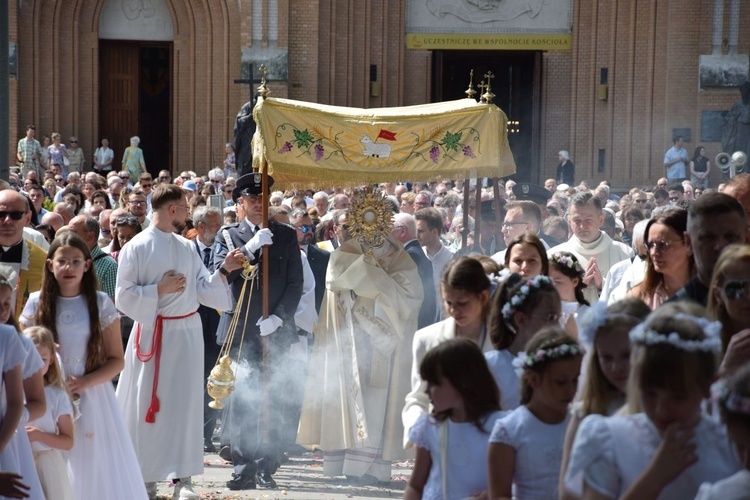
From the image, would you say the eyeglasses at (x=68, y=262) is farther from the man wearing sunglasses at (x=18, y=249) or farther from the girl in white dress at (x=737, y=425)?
the girl in white dress at (x=737, y=425)

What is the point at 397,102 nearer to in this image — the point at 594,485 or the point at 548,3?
the point at 548,3

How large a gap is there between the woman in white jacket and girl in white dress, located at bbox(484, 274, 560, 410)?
39 centimetres

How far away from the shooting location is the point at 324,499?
9.30 m

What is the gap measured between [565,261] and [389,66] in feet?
72.2

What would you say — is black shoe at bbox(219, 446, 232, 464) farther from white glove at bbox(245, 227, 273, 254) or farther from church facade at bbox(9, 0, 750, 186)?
church facade at bbox(9, 0, 750, 186)

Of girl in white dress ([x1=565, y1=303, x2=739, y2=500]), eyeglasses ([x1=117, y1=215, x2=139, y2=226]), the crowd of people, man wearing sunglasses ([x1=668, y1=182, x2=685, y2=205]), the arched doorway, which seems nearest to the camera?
girl in white dress ([x1=565, y1=303, x2=739, y2=500])

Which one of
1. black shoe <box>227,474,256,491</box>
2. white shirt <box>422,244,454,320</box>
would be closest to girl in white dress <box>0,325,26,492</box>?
black shoe <box>227,474,256,491</box>

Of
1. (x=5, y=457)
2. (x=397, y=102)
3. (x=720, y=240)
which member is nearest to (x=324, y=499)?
(x=5, y=457)

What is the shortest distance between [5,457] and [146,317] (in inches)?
128

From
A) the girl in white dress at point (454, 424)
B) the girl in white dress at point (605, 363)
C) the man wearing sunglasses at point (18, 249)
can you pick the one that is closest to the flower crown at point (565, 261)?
the girl in white dress at point (454, 424)

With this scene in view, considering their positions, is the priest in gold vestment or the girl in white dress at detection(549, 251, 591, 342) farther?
the priest in gold vestment

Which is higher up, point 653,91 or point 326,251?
point 653,91

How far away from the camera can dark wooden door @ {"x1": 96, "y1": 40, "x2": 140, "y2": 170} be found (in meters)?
29.8

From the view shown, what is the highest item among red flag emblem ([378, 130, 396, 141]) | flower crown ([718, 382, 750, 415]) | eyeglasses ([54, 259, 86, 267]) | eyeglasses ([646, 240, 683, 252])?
red flag emblem ([378, 130, 396, 141])
